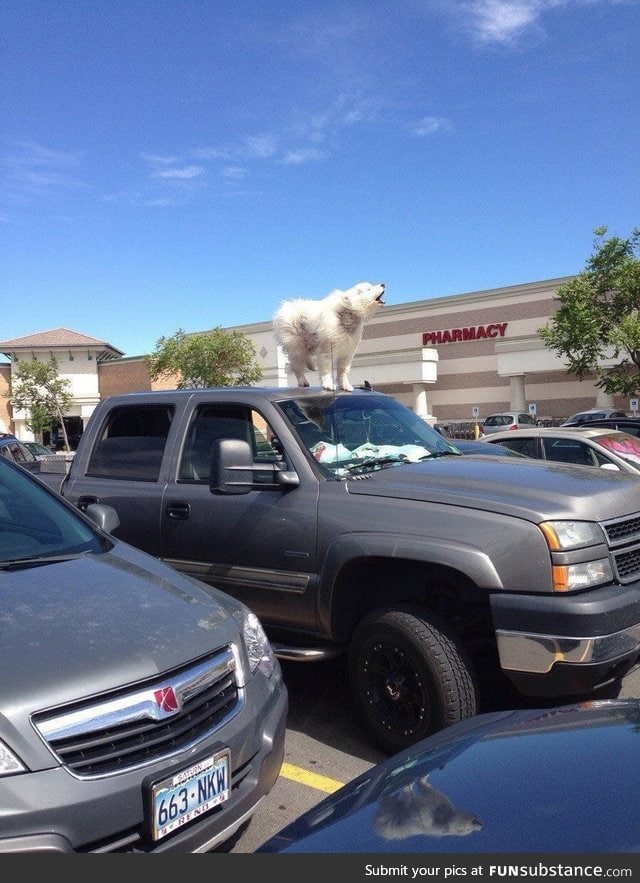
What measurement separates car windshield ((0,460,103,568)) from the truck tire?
1.48 meters

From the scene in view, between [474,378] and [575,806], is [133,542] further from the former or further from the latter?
[474,378]

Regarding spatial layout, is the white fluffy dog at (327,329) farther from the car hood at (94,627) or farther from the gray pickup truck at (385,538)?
the car hood at (94,627)

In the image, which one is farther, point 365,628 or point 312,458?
point 312,458

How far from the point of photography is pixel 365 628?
404 cm

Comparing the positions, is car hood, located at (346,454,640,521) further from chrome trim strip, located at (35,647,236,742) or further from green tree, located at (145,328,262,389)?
green tree, located at (145,328,262,389)

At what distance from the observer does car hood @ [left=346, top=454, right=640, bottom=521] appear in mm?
3762

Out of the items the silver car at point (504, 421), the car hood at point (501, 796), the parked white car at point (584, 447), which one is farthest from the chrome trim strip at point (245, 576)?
the silver car at point (504, 421)

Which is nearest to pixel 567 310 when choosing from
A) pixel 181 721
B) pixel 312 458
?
pixel 312 458

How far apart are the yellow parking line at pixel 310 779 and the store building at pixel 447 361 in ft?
108

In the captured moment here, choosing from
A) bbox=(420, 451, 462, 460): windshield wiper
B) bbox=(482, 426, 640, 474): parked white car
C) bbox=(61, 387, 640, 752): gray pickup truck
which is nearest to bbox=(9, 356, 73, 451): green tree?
bbox=(482, 426, 640, 474): parked white car

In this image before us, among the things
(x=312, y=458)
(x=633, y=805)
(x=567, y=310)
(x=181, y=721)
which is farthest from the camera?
(x=567, y=310)

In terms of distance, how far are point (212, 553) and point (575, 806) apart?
10.7 ft

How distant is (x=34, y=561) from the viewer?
11.0ft

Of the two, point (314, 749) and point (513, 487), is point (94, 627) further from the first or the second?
point (513, 487)
